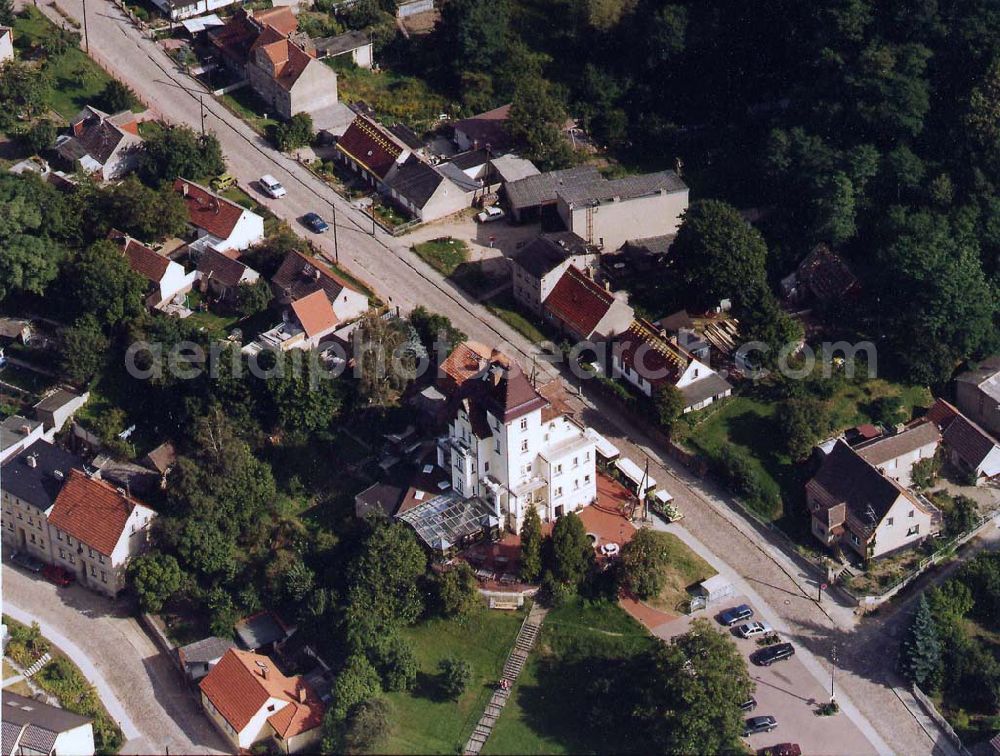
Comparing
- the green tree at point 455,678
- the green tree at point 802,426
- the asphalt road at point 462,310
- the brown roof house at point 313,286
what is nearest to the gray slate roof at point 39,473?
the brown roof house at point 313,286

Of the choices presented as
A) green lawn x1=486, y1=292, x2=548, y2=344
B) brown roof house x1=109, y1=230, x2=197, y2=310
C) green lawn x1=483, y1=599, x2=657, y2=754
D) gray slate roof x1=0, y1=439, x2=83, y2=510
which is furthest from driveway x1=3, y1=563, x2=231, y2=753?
green lawn x1=486, y1=292, x2=548, y2=344

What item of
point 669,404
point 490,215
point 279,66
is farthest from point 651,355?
point 279,66

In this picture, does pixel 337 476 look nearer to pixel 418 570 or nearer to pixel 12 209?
pixel 418 570

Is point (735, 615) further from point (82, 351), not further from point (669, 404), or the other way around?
point (82, 351)

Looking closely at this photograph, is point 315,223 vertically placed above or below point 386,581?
above

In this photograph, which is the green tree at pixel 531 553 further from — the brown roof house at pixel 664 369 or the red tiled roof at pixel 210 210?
the red tiled roof at pixel 210 210

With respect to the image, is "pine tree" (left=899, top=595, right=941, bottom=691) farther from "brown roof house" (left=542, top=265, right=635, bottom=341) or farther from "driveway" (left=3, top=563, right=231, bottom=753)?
"driveway" (left=3, top=563, right=231, bottom=753)
